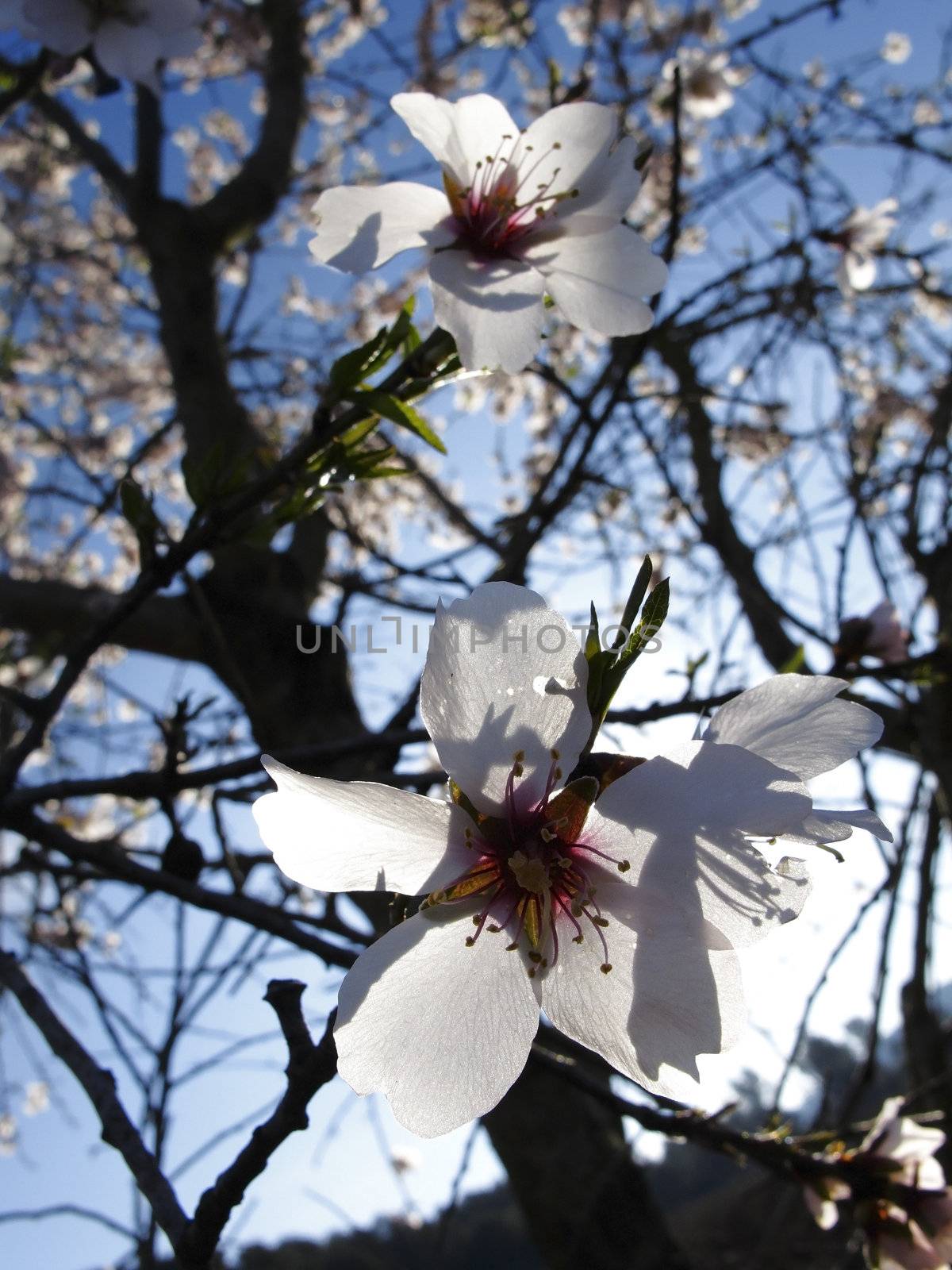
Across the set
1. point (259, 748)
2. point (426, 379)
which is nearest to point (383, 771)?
point (259, 748)

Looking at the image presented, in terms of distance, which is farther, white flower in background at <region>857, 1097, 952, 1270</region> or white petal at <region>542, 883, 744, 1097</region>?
white flower in background at <region>857, 1097, 952, 1270</region>

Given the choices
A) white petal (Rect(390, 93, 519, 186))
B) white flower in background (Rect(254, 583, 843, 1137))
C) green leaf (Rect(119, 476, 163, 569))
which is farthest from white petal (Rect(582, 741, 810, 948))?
white petal (Rect(390, 93, 519, 186))

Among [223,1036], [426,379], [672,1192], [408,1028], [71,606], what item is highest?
[71,606]

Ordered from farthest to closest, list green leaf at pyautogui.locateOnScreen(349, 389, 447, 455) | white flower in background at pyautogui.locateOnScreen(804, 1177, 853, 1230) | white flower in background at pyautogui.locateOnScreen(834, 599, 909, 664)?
white flower in background at pyautogui.locateOnScreen(834, 599, 909, 664)
white flower in background at pyautogui.locateOnScreen(804, 1177, 853, 1230)
green leaf at pyautogui.locateOnScreen(349, 389, 447, 455)

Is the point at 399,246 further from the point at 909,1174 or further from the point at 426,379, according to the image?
the point at 909,1174

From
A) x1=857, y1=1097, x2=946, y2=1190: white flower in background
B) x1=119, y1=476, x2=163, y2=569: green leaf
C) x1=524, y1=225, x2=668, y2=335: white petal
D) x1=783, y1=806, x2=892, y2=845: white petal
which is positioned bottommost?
x1=857, y1=1097, x2=946, y2=1190: white flower in background

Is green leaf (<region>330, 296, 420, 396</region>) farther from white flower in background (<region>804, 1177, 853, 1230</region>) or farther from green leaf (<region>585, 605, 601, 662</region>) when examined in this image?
white flower in background (<region>804, 1177, 853, 1230</region>)

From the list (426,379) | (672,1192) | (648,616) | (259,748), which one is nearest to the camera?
(648,616)

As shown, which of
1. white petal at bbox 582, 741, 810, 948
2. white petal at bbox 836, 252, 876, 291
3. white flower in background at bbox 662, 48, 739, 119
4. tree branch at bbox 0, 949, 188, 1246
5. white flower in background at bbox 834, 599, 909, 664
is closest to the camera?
white petal at bbox 582, 741, 810, 948

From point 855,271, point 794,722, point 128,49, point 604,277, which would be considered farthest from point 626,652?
point 855,271
